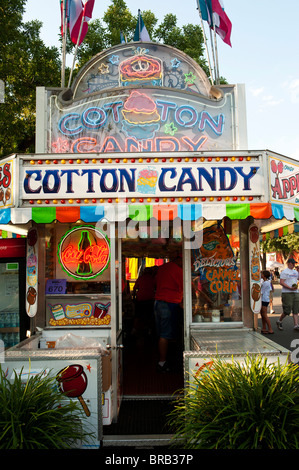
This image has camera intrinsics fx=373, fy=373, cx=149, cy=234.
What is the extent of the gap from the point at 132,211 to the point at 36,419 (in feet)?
7.86

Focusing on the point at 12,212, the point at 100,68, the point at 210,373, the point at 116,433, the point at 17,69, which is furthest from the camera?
the point at 17,69

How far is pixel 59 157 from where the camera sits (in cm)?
461

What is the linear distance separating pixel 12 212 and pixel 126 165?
150cm

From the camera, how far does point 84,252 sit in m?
5.20

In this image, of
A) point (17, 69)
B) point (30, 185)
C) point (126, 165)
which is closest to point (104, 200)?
point (126, 165)

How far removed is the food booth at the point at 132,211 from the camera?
440cm

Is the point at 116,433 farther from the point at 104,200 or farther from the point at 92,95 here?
the point at 92,95

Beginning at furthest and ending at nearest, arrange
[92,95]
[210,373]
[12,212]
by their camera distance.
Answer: [92,95], [12,212], [210,373]

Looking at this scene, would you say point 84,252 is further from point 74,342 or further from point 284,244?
point 284,244

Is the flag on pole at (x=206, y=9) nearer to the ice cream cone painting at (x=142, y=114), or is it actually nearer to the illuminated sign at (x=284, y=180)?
the ice cream cone painting at (x=142, y=114)

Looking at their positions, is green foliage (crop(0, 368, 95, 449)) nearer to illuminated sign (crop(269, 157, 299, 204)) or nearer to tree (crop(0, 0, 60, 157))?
illuminated sign (crop(269, 157, 299, 204))

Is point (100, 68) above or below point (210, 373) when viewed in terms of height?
above

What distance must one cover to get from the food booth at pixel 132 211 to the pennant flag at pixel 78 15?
86 cm

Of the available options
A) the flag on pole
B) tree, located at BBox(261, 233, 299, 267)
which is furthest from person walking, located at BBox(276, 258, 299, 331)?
tree, located at BBox(261, 233, 299, 267)
